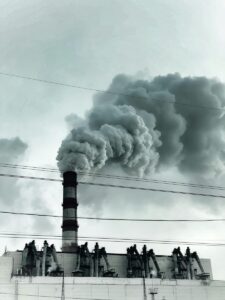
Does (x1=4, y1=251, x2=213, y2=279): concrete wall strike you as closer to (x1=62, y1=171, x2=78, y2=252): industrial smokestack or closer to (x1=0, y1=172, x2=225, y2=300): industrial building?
(x1=0, y1=172, x2=225, y2=300): industrial building

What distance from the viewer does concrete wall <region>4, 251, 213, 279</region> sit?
4466 centimetres

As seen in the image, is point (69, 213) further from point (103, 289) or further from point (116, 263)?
point (103, 289)

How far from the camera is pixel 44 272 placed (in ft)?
140

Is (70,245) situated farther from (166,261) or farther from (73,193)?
(166,261)

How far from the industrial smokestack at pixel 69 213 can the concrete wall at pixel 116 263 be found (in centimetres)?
109

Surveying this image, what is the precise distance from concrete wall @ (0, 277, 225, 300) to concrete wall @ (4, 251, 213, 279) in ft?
13.8

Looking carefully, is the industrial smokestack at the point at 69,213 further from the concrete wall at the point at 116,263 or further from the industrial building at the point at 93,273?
the concrete wall at the point at 116,263

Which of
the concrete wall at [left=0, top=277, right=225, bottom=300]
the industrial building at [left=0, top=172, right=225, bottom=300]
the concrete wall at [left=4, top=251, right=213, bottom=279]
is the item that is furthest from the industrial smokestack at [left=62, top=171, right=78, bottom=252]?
the concrete wall at [left=0, top=277, right=225, bottom=300]

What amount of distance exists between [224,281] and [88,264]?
1632 centimetres

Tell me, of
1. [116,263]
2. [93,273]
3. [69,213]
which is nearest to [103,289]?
[93,273]

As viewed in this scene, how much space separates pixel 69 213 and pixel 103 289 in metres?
10.6

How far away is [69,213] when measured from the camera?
47.5 metres

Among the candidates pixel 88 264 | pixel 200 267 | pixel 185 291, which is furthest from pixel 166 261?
pixel 88 264

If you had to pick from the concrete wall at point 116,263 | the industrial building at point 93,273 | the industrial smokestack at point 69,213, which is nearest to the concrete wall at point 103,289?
the industrial building at point 93,273
